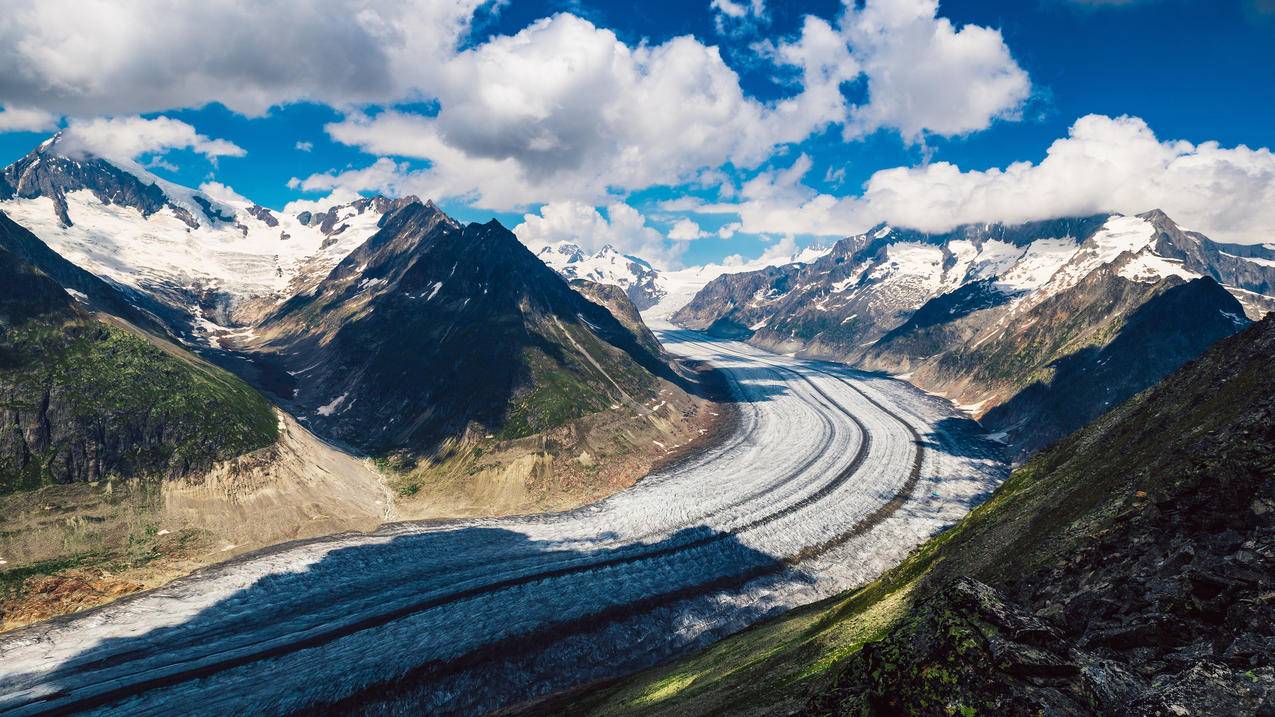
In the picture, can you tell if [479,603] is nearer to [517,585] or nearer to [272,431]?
[517,585]

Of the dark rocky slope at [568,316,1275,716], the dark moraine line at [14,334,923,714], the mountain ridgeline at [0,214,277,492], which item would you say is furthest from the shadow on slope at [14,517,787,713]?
the mountain ridgeline at [0,214,277,492]

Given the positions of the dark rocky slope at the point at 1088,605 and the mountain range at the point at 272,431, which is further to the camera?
the mountain range at the point at 272,431

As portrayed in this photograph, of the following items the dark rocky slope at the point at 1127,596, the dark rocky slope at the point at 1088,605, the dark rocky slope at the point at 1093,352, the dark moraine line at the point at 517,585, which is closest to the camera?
the dark rocky slope at the point at 1127,596

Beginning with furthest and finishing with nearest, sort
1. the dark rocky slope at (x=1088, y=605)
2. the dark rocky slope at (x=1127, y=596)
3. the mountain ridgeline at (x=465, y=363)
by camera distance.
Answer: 1. the mountain ridgeline at (x=465, y=363)
2. the dark rocky slope at (x=1088, y=605)
3. the dark rocky slope at (x=1127, y=596)

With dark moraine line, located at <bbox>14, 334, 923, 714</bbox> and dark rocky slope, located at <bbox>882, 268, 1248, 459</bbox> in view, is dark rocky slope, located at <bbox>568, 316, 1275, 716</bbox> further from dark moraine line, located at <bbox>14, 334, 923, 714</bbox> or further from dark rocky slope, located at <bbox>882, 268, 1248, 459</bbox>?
dark rocky slope, located at <bbox>882, 268, 1248, 459</bbox>

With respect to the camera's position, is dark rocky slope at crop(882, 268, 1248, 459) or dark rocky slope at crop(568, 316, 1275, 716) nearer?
dark rocky slope at crop(568, 316, 1275, 716)

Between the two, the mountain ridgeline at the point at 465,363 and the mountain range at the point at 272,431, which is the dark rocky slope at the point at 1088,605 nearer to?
the mountain range at the point at 272,431

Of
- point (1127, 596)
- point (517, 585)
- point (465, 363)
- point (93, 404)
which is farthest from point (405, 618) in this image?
point (465, 363)

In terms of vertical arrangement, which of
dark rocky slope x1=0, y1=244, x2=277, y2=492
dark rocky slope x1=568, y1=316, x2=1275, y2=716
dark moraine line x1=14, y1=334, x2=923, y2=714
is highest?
dark rocky slope x1=0, y1=244, x2=277, y2=492

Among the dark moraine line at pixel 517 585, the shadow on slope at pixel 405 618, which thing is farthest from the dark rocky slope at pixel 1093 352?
the shadow on slope at pixel 405 618

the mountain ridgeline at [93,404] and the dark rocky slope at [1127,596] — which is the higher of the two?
the mountain ridgeline at [93,404]
